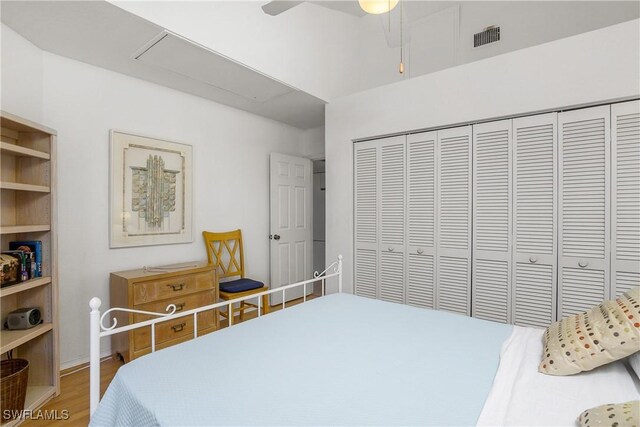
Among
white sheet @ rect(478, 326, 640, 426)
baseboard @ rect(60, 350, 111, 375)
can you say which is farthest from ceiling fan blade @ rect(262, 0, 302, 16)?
baseboard @ rect(60, 350, 111, 375)

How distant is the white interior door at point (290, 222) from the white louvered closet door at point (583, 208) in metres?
2.86

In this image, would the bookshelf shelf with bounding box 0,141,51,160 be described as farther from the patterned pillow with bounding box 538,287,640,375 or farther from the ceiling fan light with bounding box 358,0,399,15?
the patterned pillow with bounding box 538,287,640,375

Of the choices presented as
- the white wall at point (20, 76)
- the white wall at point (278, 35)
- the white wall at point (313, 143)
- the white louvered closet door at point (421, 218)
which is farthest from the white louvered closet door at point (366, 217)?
the white wall at point (20, 76)

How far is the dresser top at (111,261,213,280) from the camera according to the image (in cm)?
267

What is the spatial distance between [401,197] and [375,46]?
6.61 ft

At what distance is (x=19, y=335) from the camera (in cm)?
197

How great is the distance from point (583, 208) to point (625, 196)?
23 centimetres

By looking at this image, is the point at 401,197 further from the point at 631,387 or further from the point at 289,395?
the point at 289,395

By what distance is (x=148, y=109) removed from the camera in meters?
3.07

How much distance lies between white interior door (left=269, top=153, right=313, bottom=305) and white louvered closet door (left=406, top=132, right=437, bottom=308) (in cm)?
172

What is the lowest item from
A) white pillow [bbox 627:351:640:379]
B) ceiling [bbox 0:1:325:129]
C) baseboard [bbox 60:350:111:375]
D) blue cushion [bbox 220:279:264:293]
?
baseboard [bbox 60:350:111:375]

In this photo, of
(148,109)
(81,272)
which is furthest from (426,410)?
(148,109)

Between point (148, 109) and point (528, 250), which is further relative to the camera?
point (148, 109)

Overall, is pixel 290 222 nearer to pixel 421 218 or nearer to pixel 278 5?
Answer: pixel 421 218
